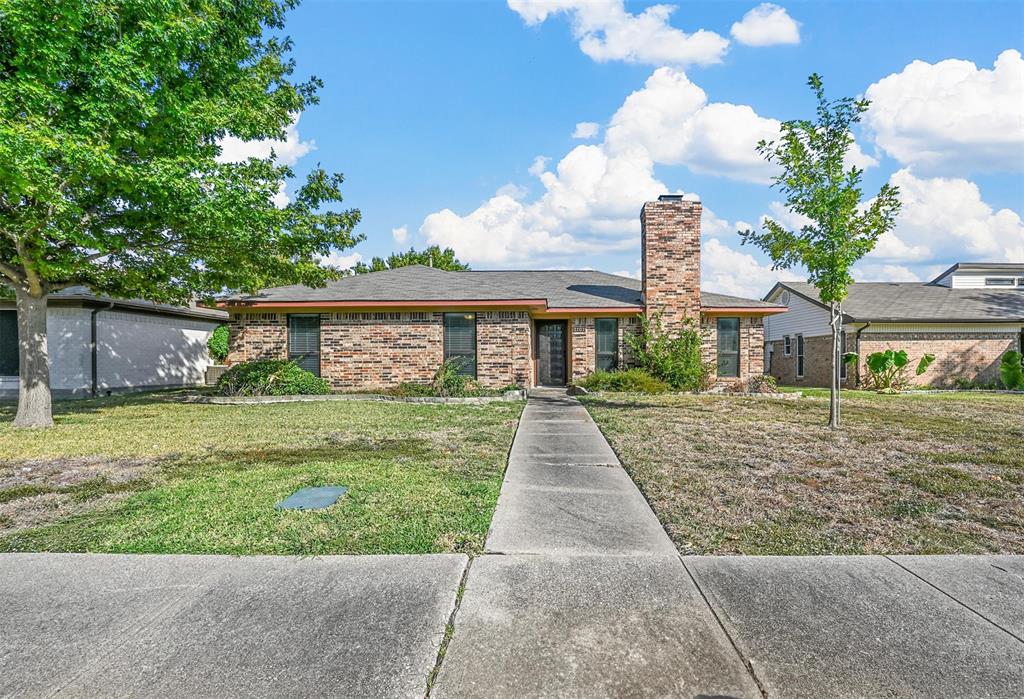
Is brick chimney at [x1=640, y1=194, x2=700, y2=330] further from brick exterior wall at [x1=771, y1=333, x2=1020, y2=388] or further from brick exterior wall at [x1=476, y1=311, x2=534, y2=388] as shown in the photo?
brick exterior wall at [x1=771, y1=333, x2=1020, y2=388]

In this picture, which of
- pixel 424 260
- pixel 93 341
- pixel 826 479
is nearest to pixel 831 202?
pixel 826 479

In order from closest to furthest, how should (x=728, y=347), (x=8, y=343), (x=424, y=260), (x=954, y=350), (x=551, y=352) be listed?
(x=8, y=343) → (x=728, y=347) → (x=551, y=352) → (x=954, y=350) → (x=424, y=260)

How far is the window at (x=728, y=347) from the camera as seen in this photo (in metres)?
17.1

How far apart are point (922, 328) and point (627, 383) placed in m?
12.4

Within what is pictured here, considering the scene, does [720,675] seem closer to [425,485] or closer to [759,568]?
[759,568]

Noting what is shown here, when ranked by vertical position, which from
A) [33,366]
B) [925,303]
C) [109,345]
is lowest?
[33,366]

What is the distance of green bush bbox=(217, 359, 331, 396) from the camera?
1429cm

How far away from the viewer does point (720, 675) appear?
2484 millimetres

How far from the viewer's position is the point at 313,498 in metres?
5.30

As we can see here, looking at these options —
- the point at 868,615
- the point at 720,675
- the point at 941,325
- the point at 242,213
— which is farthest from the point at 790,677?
the point at 941,325

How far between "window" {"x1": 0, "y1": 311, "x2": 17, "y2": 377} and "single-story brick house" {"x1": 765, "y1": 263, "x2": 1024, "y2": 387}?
25615 mm

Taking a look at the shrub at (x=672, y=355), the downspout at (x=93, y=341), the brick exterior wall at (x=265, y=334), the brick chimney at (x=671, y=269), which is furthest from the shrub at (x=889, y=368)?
the downspout at (x=93, y=341)

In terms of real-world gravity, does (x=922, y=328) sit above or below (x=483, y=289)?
below

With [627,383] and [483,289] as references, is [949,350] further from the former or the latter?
[483,289]
